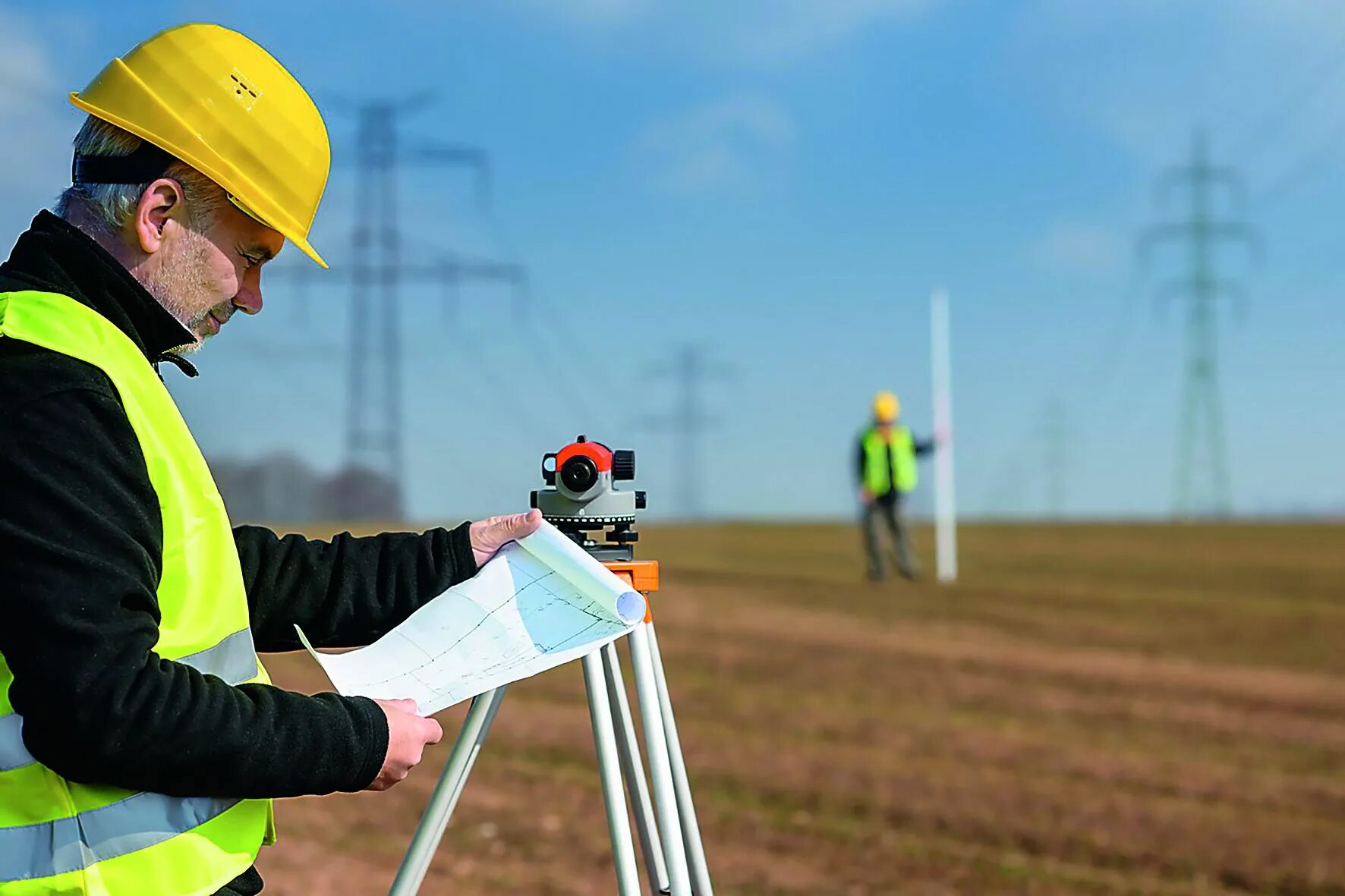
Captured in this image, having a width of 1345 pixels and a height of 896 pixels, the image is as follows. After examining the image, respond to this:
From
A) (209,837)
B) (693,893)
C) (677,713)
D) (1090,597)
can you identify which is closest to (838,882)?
(693,893)

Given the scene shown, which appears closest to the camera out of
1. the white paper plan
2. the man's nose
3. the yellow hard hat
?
the yellow hard hat

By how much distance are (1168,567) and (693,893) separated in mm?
16289

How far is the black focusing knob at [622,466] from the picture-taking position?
96.4 inches

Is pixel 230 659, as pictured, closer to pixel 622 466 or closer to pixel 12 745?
pixel 12 745

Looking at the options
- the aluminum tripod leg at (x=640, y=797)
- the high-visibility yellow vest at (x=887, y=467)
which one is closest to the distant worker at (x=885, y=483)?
the high-visibility yellow vest at (x=887, y=467)

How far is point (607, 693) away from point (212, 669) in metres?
0.86

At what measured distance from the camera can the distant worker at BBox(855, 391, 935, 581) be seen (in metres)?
16.4

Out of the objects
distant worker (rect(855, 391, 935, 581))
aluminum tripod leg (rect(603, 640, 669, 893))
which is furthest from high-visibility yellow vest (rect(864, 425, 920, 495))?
aluminum tripod leg (rect(603, 640, 669, 893))

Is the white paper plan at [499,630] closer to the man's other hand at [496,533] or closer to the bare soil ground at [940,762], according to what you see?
the man's other hand at [496,533]

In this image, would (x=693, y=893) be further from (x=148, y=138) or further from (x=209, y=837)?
(x=148, y=138)

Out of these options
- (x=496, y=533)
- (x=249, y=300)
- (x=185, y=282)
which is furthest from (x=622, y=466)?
(x=185, y=282)

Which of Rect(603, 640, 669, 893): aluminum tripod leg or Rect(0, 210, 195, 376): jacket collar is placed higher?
Rect(0, 210, 195, 376): jacket collar

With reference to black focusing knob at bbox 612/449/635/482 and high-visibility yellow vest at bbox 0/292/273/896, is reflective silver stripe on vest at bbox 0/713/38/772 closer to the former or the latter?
high-visibility yellow vest at bbox 0/292/273/896

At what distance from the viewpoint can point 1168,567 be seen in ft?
58.3
